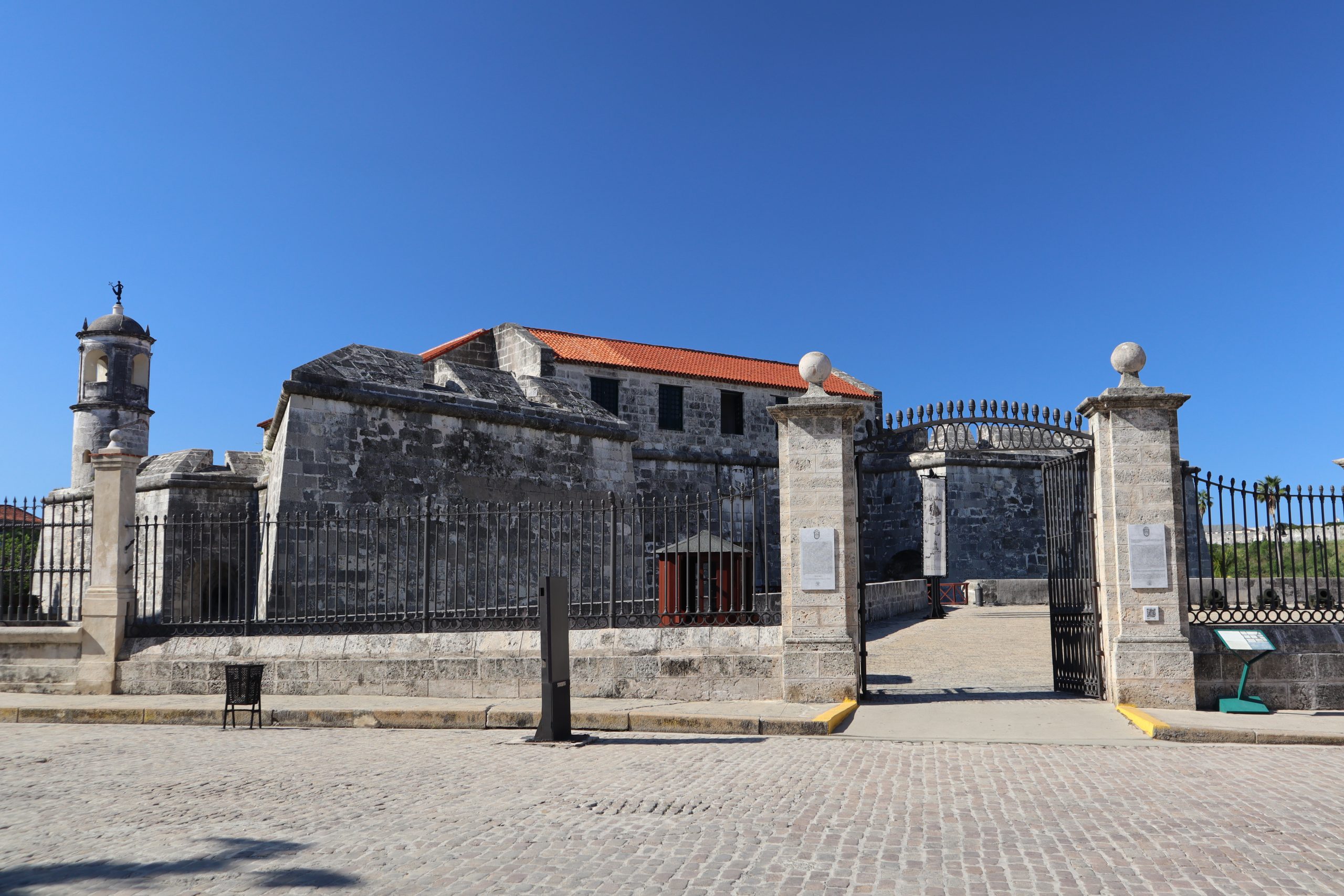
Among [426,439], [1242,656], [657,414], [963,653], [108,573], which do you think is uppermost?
[657,414]

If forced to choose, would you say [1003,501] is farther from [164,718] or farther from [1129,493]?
[164,718]

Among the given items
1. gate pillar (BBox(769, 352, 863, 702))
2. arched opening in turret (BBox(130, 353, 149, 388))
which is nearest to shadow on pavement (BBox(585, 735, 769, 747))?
gate pillar (BBox(769, 352, 863, 702))

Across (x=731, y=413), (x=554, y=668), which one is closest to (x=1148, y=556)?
(x=554, y=668)

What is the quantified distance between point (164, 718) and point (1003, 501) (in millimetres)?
24079

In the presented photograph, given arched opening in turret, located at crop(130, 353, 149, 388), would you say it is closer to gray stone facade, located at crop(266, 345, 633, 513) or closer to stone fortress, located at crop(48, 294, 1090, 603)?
stone fortress, located at crop(48, 294, 1090, 603)

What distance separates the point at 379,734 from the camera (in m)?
9.05

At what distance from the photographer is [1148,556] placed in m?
9.30

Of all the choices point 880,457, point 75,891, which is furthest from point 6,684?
point 880,457

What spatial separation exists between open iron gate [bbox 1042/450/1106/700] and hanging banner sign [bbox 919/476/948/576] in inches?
673

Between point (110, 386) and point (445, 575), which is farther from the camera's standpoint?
point (110, 386)

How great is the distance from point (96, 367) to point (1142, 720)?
38484 mm

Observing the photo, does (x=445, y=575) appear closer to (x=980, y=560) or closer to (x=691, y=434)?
(x=691, y=434)

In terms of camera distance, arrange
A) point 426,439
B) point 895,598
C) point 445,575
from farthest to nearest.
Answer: point 895,598
point 426,439
point 445,575

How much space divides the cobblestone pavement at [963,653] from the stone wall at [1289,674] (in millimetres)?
1780
